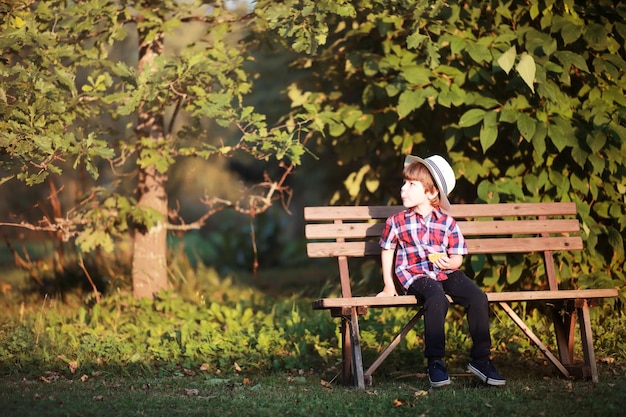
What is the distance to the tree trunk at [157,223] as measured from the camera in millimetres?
6711

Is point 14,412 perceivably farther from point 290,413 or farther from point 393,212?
point 393,212

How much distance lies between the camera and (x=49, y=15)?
581 centimetres

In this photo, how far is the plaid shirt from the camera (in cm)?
465

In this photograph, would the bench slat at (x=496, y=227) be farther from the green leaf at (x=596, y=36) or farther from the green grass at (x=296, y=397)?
the green leaf at (x=596, y=36)

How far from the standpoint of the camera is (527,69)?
5.16 metres

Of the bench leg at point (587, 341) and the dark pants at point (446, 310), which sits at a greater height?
the dark pants at point (446, 310)

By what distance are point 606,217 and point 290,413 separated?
125 inches

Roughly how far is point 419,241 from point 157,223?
112 inches

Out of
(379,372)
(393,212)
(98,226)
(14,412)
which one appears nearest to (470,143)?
(393,212)

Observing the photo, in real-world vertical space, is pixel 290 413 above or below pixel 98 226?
below

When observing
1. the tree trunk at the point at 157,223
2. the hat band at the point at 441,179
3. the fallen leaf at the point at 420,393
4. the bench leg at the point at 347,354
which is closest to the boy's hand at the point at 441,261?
the hat band at the point at 441,179

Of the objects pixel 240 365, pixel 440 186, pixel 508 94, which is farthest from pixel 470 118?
pixel 240 365

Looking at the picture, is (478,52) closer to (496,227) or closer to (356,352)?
(496,227)

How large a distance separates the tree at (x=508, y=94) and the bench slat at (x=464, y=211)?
39cm
